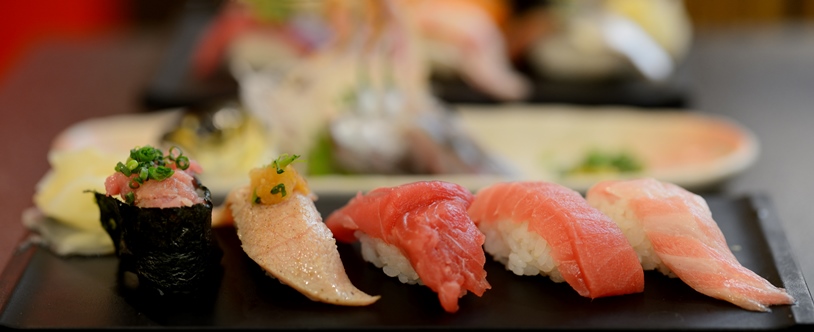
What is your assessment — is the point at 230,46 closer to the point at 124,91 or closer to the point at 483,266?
the point at 124,91

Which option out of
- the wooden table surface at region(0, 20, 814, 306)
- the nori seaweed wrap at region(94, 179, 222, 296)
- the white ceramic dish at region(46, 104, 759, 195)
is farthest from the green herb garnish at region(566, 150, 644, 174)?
the nori seaweed wrap at region(94, 179, 222, 296)

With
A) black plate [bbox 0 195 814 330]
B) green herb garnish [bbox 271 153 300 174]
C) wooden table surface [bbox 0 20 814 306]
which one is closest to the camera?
black plate [bbox 0 195 814 330]

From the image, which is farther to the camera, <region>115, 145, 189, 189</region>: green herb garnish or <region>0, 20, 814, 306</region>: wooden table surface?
<region>0, 20, 814, 306</region>: wooden table surface

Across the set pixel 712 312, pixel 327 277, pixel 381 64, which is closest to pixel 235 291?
pixel 327 277

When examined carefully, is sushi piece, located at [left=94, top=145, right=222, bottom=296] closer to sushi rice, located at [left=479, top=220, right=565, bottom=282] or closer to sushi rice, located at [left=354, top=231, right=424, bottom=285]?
sushi rice, located at [left=354, top=231, right=424, bottom=285]

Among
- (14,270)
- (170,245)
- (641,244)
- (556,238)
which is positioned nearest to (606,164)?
(641,244)

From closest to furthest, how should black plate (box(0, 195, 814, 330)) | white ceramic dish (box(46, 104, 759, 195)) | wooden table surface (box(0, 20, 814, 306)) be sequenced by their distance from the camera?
black plate (box(0, 195, 814, 330)) → wooden table surface (box(0, 20, 814, 306)) → white ceramic dish (box(46, 104, 759, 195))
